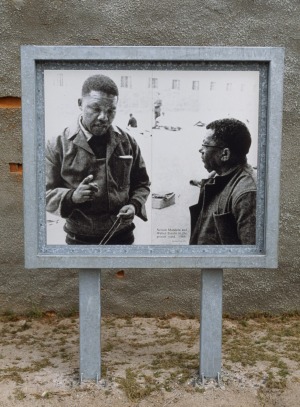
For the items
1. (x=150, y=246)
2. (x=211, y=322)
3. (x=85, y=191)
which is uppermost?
(x=85, y=191)

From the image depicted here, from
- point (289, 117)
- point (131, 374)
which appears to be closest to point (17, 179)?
point (131, 374)

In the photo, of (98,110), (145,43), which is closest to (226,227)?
(98,110)

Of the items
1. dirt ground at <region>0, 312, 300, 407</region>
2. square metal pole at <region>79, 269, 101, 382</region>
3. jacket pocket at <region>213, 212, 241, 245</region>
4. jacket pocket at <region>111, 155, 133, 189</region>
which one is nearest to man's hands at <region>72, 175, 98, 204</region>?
jacket pocket at <region>111, 155, 133, 189</region>

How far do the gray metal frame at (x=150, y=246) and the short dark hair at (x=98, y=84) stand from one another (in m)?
0.10

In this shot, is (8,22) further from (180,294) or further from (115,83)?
(180,294)

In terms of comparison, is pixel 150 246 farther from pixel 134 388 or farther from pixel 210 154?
pixel 134 388

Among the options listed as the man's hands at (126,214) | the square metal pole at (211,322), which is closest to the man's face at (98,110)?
the man's hands at (126,214)

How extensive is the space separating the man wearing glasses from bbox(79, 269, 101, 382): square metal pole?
70 centimetres

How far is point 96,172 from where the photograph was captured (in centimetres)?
350

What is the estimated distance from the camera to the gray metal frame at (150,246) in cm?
338

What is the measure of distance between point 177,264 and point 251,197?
61 cm

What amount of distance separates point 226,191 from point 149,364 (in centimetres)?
145

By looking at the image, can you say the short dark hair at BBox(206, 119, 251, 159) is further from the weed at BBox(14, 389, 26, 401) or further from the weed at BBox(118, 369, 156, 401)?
the weed at BBox(14, 389, 26, 401)

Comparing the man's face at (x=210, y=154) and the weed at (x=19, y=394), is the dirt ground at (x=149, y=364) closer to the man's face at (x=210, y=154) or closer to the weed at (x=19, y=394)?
the weed at (x=19, y=394)
